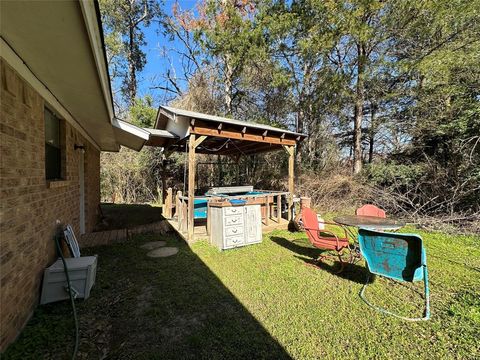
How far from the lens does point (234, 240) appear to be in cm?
516

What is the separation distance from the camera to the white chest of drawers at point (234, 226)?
5055 mm

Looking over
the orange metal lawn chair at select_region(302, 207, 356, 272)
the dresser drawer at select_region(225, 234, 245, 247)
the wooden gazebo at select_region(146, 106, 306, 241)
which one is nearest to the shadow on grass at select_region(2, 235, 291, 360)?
the dresser drawer at select_region(225, 234, 245, 247)

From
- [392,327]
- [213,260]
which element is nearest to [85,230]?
[213,260]

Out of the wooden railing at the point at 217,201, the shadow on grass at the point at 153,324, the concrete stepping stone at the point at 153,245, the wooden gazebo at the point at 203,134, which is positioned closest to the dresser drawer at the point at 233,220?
the wooden railing at the point at 217,201

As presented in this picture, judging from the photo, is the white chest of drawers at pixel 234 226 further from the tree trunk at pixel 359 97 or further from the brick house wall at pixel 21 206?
the tree trunk at pixel 359 97

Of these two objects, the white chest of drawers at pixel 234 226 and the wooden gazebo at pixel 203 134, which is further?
the wooden gazebo at pixel 203 134

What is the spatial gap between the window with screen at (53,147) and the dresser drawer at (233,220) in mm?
3282

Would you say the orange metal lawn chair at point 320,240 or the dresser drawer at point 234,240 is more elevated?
the orange metal lawn chair at point 320,240

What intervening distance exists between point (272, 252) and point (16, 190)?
4.27 metres

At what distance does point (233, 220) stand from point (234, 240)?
46 centimetres

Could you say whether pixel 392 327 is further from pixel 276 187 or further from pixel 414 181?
pixel 276 187

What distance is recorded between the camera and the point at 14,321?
7.04 feet

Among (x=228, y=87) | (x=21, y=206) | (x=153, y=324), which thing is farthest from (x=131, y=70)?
(x=153, y=324)

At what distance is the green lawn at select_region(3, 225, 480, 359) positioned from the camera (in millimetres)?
2176
